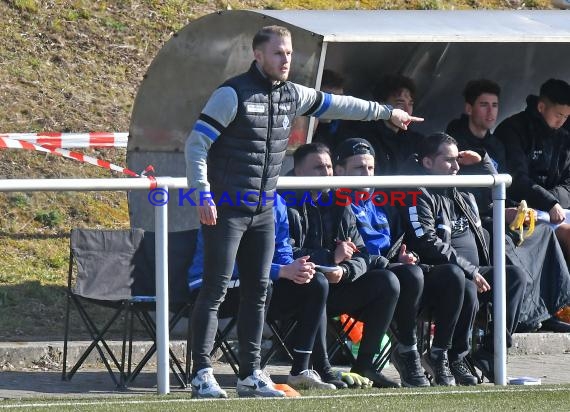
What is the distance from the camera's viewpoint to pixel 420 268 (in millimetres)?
8219

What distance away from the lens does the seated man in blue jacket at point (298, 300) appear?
7.79 metres

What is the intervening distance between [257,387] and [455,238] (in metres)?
2.14

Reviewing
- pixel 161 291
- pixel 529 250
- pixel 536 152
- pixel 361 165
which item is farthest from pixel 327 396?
pixel 536 152

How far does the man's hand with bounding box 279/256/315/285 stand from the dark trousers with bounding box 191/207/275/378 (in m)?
0.54

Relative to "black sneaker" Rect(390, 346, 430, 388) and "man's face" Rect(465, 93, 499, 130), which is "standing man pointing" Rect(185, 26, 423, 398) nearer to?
"black sneaker" Rect(390, 346, 430, 388)

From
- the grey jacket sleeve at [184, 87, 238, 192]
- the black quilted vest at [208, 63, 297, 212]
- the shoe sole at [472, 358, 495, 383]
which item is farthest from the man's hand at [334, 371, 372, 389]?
the grey jacket sleeve at [184, 87, 238, 192]

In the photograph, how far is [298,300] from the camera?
7.90 meters

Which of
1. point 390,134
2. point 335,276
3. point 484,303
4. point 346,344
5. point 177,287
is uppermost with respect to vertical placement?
point 390,134

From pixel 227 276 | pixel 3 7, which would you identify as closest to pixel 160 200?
pixel 227 276

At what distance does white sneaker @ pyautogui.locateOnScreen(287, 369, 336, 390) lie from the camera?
7.73 m

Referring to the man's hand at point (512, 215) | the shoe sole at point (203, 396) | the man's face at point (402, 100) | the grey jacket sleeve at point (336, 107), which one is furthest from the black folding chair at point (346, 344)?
the man's face at point (402, 100)

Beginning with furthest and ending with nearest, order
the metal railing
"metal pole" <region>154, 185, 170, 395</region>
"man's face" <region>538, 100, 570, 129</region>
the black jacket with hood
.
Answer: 1. "man's face" <region>538, 100, 570, 129</region>
2. the black jacket with hood
3. "metal pole" <region>154, 185, 170, 395</region>
4. the metal railing

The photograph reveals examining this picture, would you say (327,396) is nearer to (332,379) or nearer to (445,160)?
(332,379)

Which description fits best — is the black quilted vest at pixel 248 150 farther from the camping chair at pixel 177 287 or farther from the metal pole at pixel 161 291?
the camping chair at pixel 177 287
